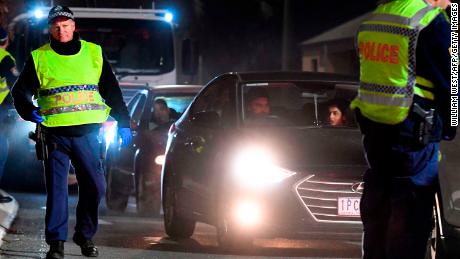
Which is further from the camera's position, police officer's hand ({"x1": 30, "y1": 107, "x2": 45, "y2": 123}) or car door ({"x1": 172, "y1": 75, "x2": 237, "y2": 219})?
car door ({"x1": 172, "y1": 75, "x2": 237, "y2": 219})

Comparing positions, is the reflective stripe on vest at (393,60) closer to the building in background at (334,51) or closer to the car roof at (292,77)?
the car roof at (292,77)

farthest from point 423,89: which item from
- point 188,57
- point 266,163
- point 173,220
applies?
point 188,57

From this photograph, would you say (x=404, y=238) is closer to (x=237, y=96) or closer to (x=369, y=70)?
(x=369, y=70)

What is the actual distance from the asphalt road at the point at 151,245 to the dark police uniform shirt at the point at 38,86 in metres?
0.99

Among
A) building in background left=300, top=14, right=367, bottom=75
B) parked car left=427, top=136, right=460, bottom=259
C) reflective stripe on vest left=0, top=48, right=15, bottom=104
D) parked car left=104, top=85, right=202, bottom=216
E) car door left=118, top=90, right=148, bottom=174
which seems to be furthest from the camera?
building in background left=300, top=14, right=367, bottom=75

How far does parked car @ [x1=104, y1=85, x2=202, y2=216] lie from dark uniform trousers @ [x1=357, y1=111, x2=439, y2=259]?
6.43 m

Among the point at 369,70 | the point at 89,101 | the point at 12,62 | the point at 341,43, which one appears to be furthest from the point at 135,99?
the point at 341,43

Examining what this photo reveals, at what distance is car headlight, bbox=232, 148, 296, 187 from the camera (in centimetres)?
855

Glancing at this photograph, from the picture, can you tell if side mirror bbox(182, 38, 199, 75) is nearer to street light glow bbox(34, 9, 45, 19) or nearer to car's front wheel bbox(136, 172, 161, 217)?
street light glow bbox(34, 9, 45, 19)

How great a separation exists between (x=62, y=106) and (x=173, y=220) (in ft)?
6.25

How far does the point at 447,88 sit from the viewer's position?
5270mm

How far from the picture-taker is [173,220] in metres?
9.91

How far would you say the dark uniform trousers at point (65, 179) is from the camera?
27.5 ft

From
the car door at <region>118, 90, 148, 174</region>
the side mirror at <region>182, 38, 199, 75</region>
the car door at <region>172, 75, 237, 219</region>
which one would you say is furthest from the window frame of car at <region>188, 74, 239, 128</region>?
the side mirror at <region>182, 38, 199, 75</region>
